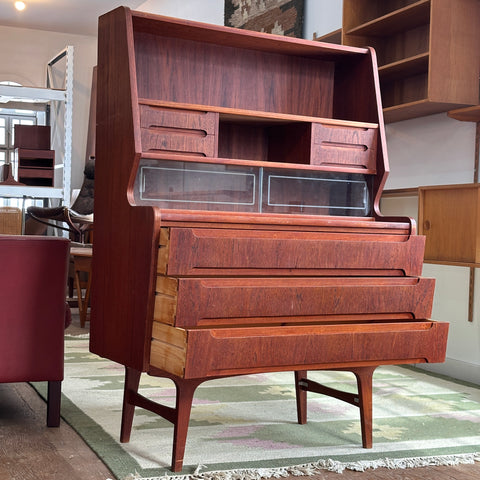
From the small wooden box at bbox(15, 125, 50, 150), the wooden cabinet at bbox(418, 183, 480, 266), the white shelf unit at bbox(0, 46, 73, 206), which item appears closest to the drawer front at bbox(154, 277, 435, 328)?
the wooden cabinet at bbox(418, 183, 480, 266)

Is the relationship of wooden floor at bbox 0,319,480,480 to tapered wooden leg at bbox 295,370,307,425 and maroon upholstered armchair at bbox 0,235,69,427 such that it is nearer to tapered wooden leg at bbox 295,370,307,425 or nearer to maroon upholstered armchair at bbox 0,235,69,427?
maroon upholstered armchair at bbox 0,235,69,427

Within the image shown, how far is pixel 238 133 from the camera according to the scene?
2.71m

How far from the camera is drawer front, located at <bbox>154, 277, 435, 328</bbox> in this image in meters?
2.01

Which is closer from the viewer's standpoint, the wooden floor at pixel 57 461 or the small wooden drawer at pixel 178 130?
the wooden floor at pixel 57 461

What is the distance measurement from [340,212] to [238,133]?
1.56 ft

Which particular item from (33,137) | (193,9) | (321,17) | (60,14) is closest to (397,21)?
(321,17)

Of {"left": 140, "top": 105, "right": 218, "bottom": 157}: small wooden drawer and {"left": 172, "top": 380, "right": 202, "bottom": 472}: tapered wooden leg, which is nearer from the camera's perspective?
{"left": 172, "top": 380, "right": 202, "bottom": 472}: tapered wooden leg

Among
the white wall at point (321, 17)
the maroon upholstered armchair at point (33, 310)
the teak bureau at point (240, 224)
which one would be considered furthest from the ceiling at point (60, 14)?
the maroon upholstered armchair at point (33, 310)

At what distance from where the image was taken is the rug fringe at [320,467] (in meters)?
2.05

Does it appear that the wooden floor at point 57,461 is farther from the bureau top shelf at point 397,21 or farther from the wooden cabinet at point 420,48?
the bureau top shelf at point 397,21

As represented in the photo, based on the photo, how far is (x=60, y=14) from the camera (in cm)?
875

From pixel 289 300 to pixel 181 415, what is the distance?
45 cm

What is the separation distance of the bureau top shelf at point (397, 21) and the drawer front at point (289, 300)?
1663 mm

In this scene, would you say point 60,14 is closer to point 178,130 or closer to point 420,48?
point 420,48
